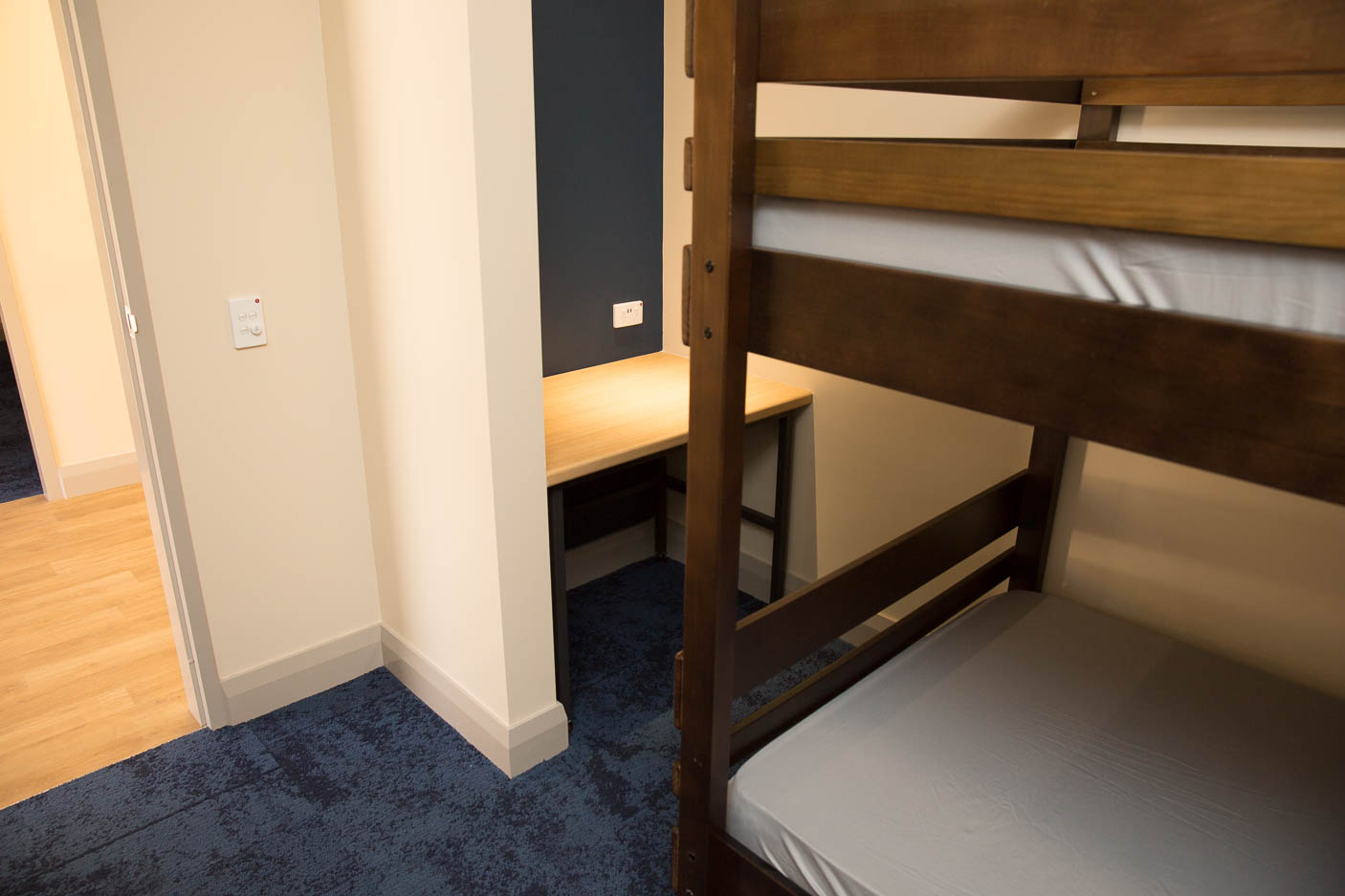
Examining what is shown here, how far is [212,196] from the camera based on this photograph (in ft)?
6.15

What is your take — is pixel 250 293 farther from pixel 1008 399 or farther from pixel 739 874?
pixel 1008 399

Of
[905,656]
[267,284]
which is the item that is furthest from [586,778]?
[267,284]

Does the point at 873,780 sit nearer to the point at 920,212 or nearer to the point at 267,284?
the point at 920,212

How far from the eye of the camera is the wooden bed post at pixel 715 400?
105cm

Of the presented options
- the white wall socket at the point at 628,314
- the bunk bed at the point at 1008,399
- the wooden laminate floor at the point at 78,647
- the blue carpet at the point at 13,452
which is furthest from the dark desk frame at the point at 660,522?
the blue carpet at the point at 13,452

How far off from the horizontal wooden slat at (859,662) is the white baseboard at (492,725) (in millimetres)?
614

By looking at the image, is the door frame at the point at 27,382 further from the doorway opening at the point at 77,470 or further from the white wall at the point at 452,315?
the white wall at the point at 452,315

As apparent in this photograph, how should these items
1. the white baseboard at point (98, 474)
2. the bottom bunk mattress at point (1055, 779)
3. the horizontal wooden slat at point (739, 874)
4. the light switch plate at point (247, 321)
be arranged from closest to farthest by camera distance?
the bottom bunk mattress at point (1055, 779) → the horizontal wooden slat at point (739, 874) → the light switch plate at point (247, 321) → the white baseboard at point (98, 474)

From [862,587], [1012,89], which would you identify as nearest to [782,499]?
[862,587]

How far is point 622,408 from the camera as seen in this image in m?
2.40

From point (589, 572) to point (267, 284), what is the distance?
1.37 metres

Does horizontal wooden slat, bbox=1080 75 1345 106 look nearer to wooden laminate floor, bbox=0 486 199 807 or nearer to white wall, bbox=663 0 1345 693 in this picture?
white wall, bbox=663 0 1345 693

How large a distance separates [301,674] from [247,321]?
92 centimetres

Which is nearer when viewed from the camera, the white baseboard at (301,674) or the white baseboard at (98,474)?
the white baseboard at (301,674)
